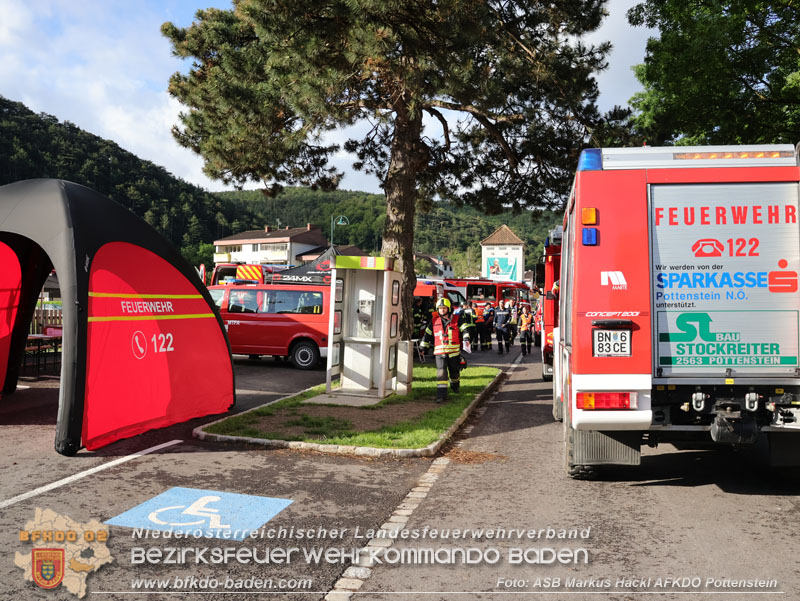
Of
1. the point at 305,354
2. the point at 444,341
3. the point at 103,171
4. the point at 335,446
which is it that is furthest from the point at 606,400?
the point at 103,171

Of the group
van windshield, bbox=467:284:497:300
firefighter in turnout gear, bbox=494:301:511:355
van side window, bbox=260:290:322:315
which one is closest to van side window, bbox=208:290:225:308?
van side window, bbox=260:290:322:315

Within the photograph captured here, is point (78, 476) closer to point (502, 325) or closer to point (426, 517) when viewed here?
point (426, 517)

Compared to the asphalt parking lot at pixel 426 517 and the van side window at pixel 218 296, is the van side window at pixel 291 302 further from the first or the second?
the asphalt parking lot at pixel 426 517

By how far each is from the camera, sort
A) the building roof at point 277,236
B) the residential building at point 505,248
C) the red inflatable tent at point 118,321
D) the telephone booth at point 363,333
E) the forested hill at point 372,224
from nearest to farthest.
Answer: the red inflatable tent at point 118,321 → the telephone booth at point 363,333 → the building roof at point 277,236 → the forested hill at point 372,224 → the residential building at point 505,248

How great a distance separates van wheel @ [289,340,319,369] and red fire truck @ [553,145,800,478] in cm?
1141

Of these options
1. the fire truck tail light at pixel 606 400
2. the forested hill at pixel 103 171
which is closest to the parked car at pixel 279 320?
the fire truck tail light at pixel 606 400

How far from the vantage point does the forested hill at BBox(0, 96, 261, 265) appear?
66.7 meters

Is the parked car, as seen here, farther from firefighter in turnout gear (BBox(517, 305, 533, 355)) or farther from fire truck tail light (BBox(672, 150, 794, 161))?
fire truck tail light (BBox(672, 150, 794, 161))

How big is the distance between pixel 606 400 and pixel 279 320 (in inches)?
477

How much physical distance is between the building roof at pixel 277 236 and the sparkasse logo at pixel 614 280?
97.0 meters

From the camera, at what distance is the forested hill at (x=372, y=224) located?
4678 inches

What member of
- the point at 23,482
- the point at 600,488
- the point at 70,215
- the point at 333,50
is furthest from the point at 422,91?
the point at 23,482

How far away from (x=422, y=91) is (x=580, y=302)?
21.2ft

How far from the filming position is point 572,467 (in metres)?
6.50
